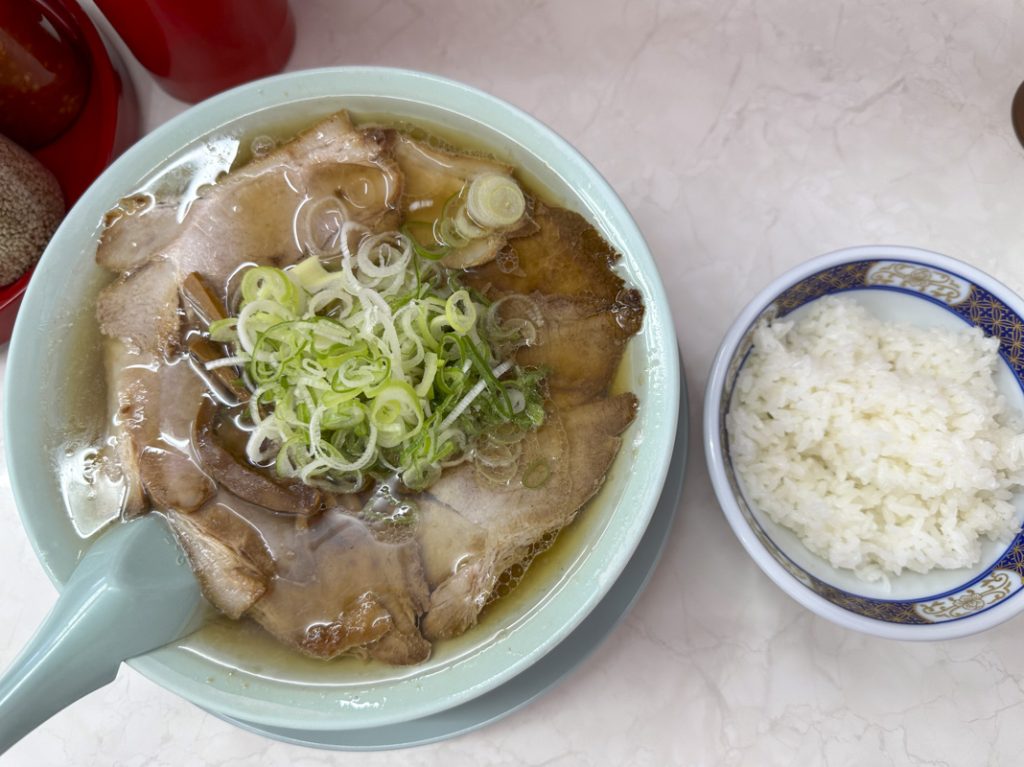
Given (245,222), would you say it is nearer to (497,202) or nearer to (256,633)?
(497,202)

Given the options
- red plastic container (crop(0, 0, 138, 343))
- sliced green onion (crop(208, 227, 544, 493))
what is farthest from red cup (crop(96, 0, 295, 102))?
A: sliced green onion (crop(208, 227, 544, 493))

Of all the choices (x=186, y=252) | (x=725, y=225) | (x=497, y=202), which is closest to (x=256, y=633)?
(x=186, y=252)

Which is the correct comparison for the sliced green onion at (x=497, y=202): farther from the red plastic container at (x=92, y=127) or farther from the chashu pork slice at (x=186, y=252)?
the red plastic container at (x=92, y=127)

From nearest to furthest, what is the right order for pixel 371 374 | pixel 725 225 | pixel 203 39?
pixel 371 374
pixel 203 39
pixel 725 225

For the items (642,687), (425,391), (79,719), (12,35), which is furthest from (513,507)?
(12,35)

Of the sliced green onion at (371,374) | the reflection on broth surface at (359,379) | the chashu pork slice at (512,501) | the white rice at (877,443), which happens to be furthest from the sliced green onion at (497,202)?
the white rice at (877,443)

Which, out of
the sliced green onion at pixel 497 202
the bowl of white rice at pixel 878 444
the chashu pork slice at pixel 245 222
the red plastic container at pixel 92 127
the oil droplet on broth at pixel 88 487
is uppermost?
the red plastic container at pixel 92 127

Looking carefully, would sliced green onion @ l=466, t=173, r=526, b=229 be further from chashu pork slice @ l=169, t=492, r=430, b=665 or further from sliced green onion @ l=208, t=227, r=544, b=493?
chashu pork slice @ l=169, t=492, r=430, b=665
